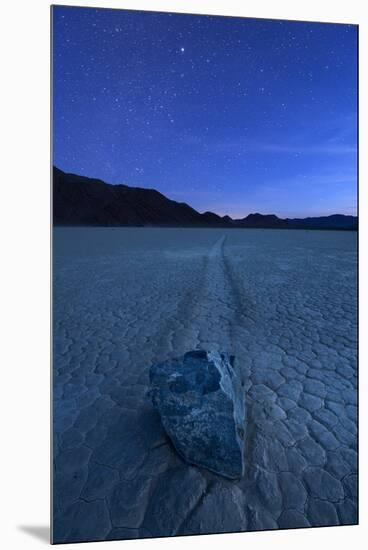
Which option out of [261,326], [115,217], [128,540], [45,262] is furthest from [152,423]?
[115,217]

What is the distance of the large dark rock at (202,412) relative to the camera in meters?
1.74

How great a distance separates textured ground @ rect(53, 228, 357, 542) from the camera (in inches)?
66.5

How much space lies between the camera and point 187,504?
1.67m

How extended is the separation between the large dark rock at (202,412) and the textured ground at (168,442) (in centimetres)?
9

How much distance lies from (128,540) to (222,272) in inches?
253

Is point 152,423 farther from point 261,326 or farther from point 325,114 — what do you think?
point 325,114

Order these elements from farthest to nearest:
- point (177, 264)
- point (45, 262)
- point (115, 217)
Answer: point (115, 217) < point (177, 264) < point (45, 262)

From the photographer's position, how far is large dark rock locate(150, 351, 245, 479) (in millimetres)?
1739

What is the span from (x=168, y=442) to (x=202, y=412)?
385mm

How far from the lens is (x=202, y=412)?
5.71 feet

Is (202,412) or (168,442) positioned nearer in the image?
(202,412)

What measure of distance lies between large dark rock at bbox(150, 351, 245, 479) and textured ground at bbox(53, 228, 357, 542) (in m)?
0.09

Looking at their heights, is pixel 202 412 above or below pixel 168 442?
above

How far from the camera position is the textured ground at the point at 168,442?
1.69 m
